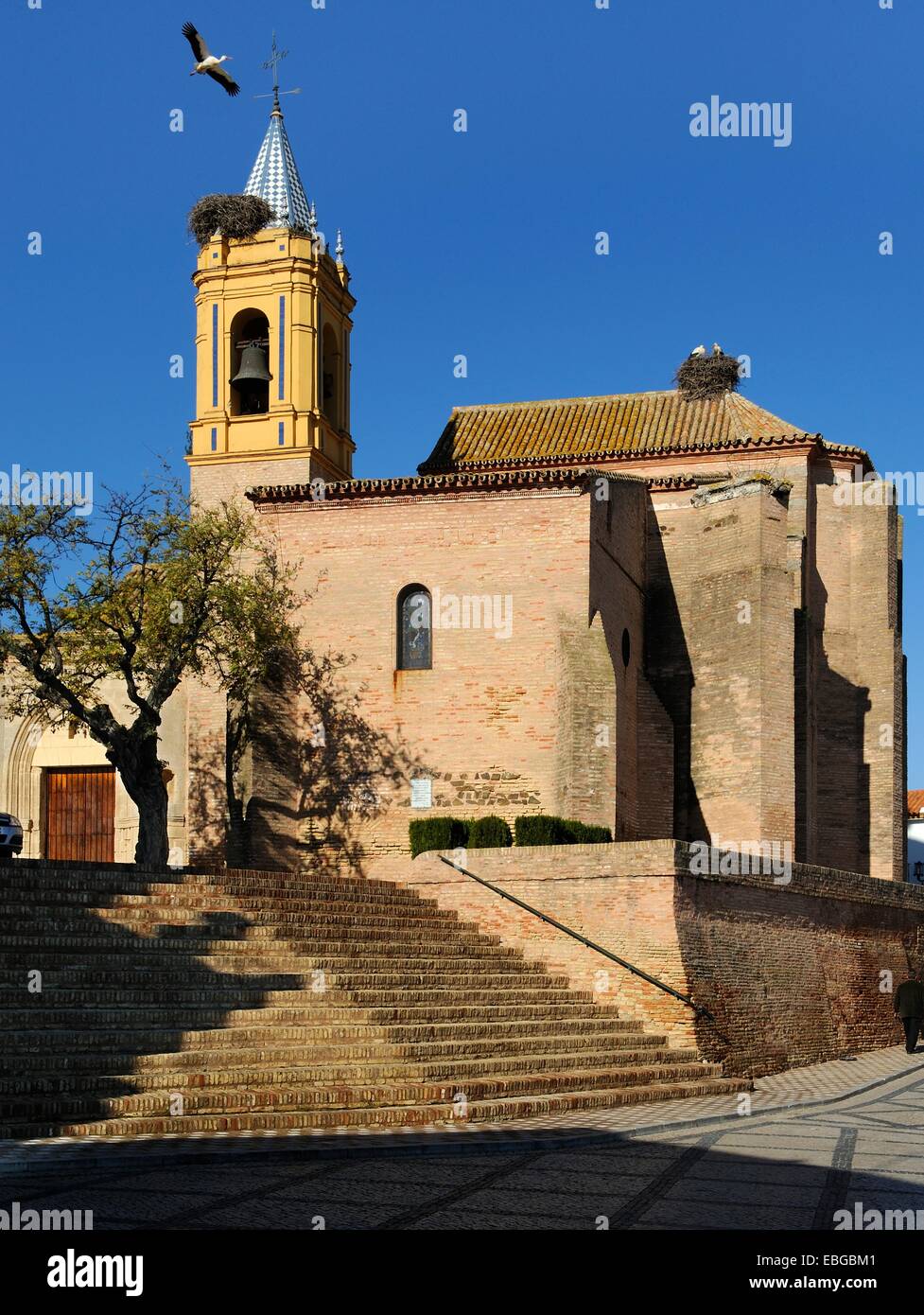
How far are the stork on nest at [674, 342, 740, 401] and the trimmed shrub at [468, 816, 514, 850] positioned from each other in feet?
50.5

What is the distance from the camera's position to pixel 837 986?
22.1 metres

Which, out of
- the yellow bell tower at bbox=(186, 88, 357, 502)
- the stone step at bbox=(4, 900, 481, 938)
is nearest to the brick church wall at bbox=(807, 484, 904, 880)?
the yellow bell tower at bbox=(186, 88, 357, 502)

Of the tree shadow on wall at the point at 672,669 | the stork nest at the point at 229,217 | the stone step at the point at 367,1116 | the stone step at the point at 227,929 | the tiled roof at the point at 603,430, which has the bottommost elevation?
the stone step at the point at 367,1116

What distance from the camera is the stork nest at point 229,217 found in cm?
3030

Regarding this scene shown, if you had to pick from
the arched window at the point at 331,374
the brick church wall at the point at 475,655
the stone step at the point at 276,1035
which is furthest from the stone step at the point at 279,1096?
the arched window at the point at 331,374

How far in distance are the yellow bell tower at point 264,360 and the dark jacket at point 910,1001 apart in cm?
1461

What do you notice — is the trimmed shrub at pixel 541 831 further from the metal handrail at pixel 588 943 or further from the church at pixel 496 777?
the metal handrail at pixel 588 943

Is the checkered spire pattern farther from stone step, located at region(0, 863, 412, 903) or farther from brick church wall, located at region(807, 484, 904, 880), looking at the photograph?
stone step, located at region(0, 863, 412, 903)

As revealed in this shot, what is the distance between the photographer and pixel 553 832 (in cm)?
2231

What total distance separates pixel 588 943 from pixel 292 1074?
6.00 meters

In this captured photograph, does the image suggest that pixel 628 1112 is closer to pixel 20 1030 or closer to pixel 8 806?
pixel 20 1030
